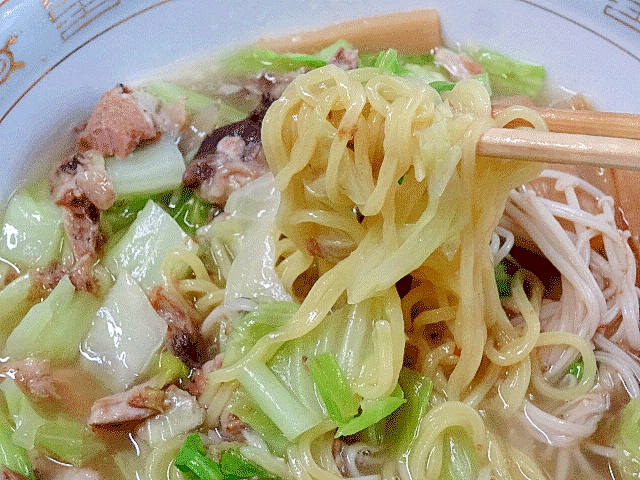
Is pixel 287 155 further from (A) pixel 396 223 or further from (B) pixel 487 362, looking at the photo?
(B) pixel 487 362

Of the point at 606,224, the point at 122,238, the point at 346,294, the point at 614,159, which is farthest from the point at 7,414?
the point at 606,224

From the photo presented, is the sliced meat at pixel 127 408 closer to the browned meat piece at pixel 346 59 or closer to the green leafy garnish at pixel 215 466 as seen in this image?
the green leafy garnish at pixel 215 466

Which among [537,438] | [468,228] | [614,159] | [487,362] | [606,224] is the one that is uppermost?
[614,159]

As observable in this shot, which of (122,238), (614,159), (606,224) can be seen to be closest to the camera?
(614,159)

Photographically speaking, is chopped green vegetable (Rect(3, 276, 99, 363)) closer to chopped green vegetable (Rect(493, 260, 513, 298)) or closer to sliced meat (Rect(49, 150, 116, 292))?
sliced meat (Rect(49, 150, 116, 292))

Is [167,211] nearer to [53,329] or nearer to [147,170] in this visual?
[147,170]

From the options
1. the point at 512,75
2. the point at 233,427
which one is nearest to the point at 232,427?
the point at 233,427

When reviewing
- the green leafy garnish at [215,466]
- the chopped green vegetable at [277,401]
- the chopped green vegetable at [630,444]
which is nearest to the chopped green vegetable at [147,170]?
the chopped green vegetable at [277,401]
